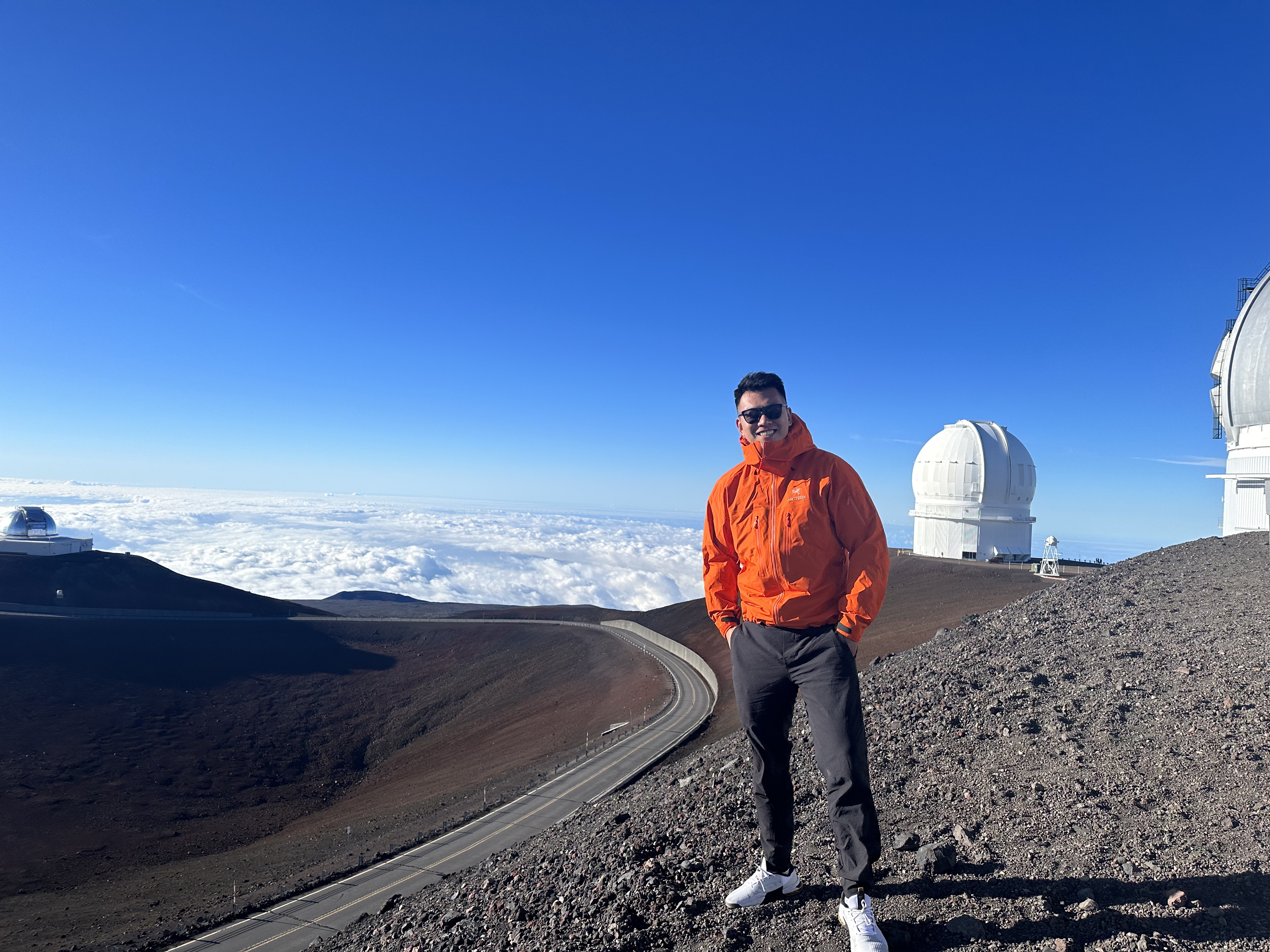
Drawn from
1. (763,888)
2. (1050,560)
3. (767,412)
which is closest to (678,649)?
(1050,560)

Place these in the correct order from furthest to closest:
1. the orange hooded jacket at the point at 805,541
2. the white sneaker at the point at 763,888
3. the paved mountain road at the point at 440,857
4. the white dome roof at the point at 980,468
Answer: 1. the white dome roof at the point at 980,468
2. the paved mountain road at the point at 440,857
3. the white sneaker at the point at 763,888
4. the orange hooded jacket at the point at 805,541

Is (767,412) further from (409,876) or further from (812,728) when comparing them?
(409,876)

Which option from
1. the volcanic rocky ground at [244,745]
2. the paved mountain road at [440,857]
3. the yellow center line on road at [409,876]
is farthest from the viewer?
the volcanic rocky ground at [244,745]

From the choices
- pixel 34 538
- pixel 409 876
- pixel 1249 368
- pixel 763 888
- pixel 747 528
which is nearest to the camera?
pixel 763 888

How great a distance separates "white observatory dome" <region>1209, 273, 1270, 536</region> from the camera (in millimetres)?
23250

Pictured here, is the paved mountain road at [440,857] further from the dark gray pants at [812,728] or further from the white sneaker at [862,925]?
the white sneaker at [862,925]

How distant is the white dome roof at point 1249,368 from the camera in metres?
23.1

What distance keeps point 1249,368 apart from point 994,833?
27690 mm

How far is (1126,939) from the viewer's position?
3.20m

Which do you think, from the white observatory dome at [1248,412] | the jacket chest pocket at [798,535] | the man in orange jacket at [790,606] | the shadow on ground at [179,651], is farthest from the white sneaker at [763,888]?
the shadow on ground at [179,651]

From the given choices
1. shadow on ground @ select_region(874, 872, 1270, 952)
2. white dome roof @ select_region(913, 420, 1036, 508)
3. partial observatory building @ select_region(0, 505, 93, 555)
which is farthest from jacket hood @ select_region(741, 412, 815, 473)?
partial observatory building @ select_region(0, 505, 93, 555)

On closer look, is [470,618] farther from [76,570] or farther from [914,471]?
[914,471]

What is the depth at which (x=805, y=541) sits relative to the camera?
3.90m

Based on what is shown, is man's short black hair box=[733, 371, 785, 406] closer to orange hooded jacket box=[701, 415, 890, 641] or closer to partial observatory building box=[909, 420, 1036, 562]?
orange hooded jacket box=[701, 415, 890, 641]
